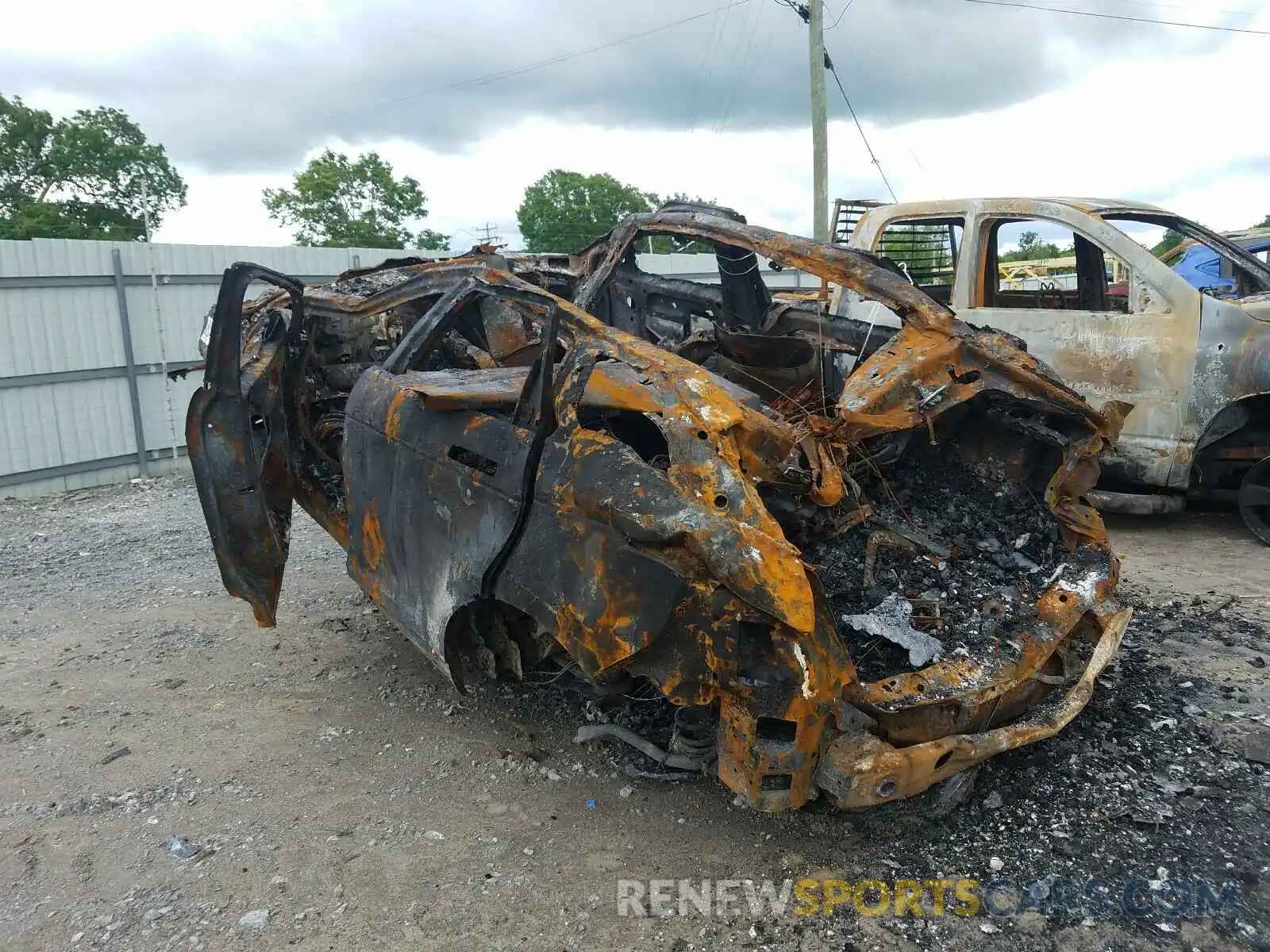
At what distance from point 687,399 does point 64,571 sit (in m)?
5.57

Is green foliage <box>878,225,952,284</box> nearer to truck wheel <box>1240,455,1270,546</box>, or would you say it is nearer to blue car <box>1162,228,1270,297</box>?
blue car <box>1162,228,1270,297</box>

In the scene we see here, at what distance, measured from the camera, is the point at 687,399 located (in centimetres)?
257

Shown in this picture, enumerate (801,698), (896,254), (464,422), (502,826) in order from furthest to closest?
(896,254), (464,422), (502,826), (801,698)

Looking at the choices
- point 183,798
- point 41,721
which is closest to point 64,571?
point 41,721

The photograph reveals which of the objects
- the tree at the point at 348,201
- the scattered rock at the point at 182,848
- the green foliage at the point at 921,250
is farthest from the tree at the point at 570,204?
the scattered rock at the point at 182,848

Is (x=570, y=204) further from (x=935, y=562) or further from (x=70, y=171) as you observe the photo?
(x=935, y=562)

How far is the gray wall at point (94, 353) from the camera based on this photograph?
28.7 feet

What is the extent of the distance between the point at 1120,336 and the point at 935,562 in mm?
3322

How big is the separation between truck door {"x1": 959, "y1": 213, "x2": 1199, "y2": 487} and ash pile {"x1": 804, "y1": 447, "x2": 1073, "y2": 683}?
236 cm

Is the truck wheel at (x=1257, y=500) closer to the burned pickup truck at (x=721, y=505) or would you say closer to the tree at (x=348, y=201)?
the burned pickup truck at (x=721, y=505)

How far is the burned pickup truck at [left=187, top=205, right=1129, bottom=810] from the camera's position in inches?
91.6

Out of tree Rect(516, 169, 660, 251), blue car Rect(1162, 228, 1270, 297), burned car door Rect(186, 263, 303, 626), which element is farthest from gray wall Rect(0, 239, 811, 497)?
tree Rect(516, 169, 660, 251)

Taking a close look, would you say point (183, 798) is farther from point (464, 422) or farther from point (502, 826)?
point (464, 422)

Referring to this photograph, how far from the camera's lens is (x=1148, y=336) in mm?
5609
